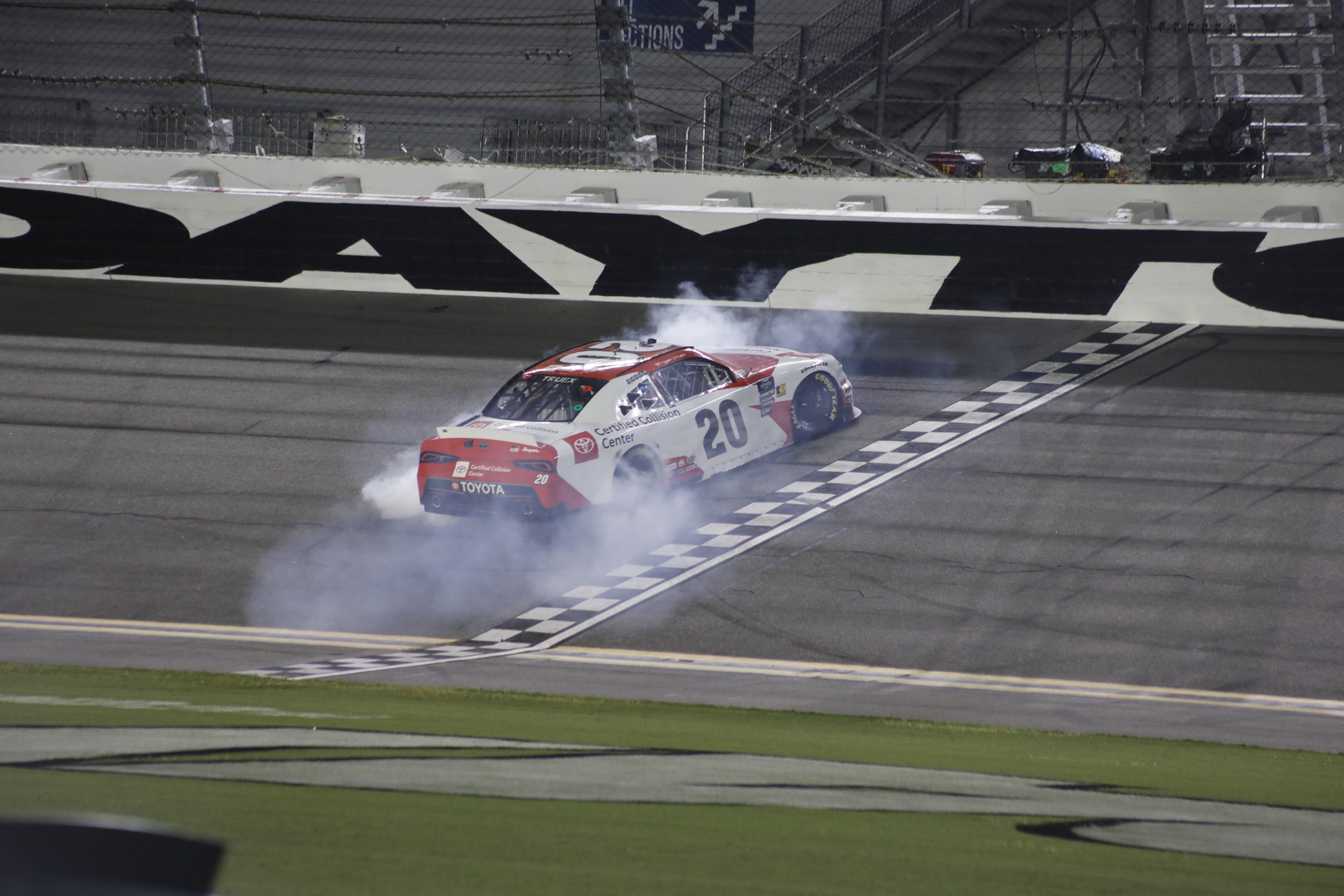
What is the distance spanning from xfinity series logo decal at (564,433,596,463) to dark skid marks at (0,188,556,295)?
5.63m

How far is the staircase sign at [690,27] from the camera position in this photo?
2027 centimetres

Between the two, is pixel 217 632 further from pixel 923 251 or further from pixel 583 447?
pixel 923 251

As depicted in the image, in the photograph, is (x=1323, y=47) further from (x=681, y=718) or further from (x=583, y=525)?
(x=681, y=718)

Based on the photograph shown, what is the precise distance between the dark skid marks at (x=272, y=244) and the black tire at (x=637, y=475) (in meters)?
5.29

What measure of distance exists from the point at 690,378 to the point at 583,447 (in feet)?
4.90

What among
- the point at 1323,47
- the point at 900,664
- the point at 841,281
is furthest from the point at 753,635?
the point at 1323,47

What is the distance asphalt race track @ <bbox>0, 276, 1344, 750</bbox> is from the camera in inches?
273

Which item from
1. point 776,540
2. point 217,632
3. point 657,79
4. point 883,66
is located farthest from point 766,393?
point 657,79

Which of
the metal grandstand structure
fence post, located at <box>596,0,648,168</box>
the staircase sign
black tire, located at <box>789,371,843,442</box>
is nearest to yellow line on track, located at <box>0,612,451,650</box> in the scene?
black tire, located at <box>789,371,843,442</box>

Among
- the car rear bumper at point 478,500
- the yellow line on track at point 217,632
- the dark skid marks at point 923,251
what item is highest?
the dark skid marks at point 923,251

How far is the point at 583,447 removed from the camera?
28.0 ft

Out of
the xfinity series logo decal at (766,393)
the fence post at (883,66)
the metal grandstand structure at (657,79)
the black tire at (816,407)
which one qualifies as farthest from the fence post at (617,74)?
the xfinity series logo decal at (766,393)

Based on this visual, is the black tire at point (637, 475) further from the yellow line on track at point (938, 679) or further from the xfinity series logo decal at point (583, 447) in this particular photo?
the yellow line on track at point (938, 679)

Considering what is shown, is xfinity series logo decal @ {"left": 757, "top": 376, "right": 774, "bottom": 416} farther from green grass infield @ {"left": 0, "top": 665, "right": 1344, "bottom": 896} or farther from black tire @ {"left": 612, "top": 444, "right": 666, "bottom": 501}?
green grass infield @ {"left": 0, "top": 665, "right": 1344, "bottom": 896}
